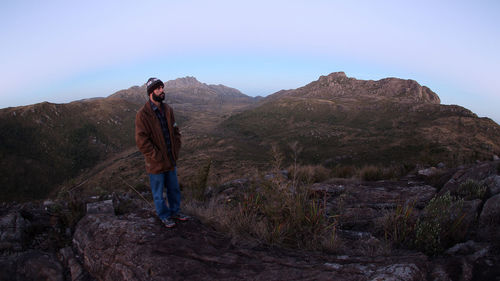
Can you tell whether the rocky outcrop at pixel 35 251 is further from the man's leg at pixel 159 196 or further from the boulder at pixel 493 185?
the boulder at pixel 493 185

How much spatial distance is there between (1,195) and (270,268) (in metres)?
32.6

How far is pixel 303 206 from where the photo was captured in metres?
3.38

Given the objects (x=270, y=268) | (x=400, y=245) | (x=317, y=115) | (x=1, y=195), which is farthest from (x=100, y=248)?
(x=317, y=115)

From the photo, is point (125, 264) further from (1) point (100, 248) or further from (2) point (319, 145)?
(2) point (319, 145)

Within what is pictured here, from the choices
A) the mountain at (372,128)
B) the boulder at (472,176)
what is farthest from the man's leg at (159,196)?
the mountain at (372,128)

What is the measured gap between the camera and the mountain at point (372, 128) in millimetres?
23922

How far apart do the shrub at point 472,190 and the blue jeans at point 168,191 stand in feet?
15.0

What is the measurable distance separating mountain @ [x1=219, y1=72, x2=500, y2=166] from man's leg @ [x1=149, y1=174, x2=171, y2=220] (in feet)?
37.2

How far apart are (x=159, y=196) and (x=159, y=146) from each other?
0.76 meters

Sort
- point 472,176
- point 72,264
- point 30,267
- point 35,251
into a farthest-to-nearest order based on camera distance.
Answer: point 472,176, point 35,251, point 72,264, point 30,267

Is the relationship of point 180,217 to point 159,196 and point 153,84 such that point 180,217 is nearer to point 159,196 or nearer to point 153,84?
point 159,196

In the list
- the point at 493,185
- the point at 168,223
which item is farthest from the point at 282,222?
the point at 493,185

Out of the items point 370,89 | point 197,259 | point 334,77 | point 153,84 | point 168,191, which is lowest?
point 197,259

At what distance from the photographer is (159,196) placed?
139 inches
